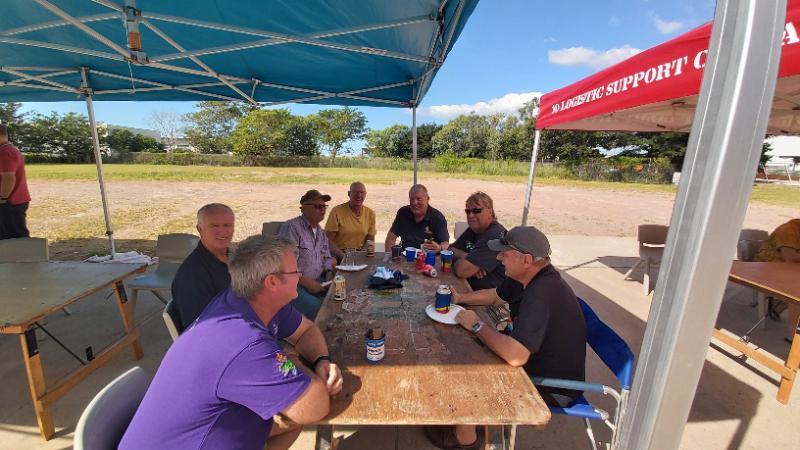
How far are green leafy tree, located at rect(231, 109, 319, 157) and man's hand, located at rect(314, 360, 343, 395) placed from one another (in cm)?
4676

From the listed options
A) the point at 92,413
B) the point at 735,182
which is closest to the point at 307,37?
the point at 92,413

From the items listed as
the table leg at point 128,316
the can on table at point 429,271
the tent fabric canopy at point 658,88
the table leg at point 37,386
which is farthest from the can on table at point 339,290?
the tent fabric canopy at point 658,88

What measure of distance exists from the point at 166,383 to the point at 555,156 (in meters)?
41.9

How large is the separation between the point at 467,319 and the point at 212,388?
1286 mm

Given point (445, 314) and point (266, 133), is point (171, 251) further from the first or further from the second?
point (266, 133)

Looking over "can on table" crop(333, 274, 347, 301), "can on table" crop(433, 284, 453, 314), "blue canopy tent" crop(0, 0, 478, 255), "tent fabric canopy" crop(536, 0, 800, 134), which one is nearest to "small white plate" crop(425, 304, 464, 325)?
"can on table" crop(433, 284, 453, 314)

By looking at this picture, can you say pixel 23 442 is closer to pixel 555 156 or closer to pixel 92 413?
pixel 92 413

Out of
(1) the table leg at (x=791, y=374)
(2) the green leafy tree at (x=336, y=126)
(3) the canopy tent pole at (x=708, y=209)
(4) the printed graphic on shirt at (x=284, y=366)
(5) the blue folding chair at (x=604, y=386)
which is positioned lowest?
(1) the table leg at (x=791, y=374)

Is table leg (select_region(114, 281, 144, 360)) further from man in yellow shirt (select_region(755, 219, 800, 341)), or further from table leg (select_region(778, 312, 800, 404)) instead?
man in yellow shirt (select_region(755, 219, 800, 341))

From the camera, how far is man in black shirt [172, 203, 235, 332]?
199cm

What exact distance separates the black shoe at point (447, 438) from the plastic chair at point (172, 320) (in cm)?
171

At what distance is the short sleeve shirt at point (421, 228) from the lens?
4121 mm

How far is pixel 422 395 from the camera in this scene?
1396 millimetres

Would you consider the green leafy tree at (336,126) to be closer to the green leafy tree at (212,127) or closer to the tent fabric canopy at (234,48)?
the green leafy tree at (212,127)
